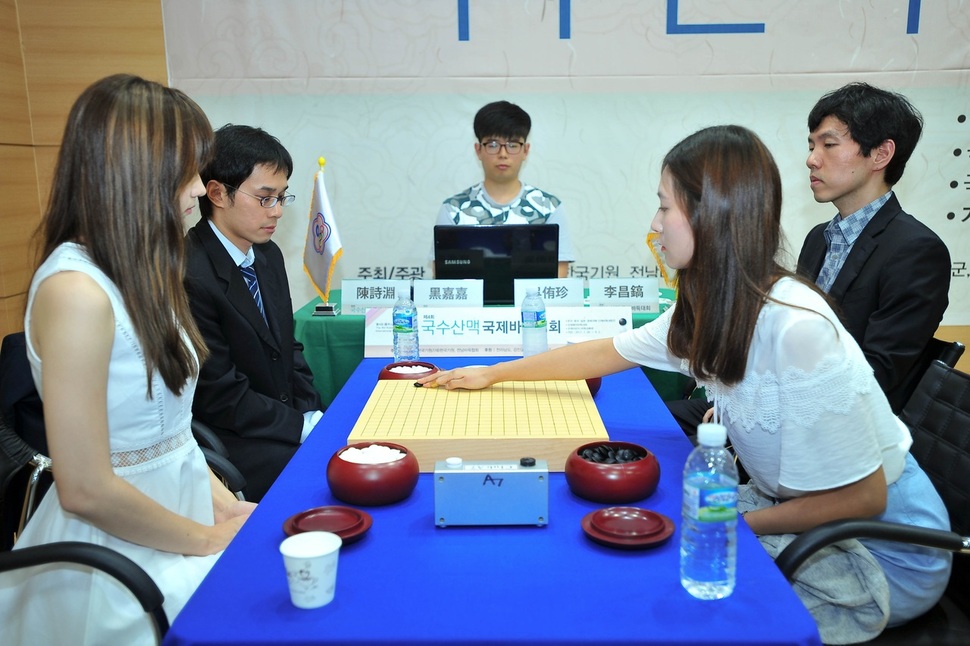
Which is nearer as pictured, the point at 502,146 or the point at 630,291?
the point at 630,291

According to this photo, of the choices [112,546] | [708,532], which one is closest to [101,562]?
[112,546]

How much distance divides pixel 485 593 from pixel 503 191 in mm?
3128

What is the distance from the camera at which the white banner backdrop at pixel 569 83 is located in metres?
4.26

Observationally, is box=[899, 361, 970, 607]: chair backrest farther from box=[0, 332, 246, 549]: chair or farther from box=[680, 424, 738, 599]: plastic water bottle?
box=[0, 332, 246, 549]: chair

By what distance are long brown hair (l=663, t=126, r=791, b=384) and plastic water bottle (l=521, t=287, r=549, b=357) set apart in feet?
3.15

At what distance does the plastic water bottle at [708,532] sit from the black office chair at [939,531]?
0.26 m

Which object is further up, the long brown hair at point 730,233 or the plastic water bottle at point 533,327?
the long brown hair at point 730,233

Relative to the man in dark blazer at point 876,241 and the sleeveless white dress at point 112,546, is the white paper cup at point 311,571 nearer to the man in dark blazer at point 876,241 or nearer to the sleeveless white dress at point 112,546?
the sleeveless white dress at point 112,546

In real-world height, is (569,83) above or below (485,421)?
above

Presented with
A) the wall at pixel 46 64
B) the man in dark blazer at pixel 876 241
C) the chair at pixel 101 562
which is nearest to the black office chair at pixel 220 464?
the chair at pixel 101 562

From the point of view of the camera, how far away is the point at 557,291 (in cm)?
276

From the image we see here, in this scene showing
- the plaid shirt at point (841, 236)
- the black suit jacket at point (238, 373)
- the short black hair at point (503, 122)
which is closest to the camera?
the black suit jacket at point (238, 373)

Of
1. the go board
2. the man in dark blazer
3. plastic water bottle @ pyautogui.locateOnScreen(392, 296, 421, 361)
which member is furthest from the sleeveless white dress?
the man in dark blazer

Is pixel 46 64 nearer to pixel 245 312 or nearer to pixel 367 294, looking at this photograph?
pixel 367 294
